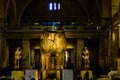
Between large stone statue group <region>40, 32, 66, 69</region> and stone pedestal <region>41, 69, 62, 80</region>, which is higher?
large stone statue group <region>40, 32, 66, 69</region>

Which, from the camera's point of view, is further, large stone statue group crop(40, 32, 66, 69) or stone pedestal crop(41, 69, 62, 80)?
large stone statue group crop(40, 32, 66, 69)

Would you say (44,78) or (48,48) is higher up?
(48,48)

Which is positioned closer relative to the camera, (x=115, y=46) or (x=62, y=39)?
(x=62, y=39)

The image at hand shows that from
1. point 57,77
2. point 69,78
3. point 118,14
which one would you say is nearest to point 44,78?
point 57,77

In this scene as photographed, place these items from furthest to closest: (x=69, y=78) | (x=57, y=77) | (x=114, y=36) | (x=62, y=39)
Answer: (x=114, y=36) < (x=62, y=39) < (x=57, y=77) < (x=69, y=78)

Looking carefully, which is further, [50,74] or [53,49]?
[53,49]

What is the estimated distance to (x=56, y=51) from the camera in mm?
40281

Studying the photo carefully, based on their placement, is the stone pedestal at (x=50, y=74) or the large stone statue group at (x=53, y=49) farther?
the large stone statue group at (x=53, y=49)

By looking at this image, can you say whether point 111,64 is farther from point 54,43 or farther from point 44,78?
point 44,78

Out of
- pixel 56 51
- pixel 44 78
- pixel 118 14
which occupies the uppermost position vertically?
pixel 118 14

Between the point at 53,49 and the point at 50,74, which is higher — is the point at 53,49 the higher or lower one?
the higher one

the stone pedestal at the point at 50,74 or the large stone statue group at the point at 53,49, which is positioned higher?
the large stone statue group at the point at 53,49

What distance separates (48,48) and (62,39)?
1.77 metres

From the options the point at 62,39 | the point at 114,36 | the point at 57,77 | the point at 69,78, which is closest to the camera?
the point at 69,78
